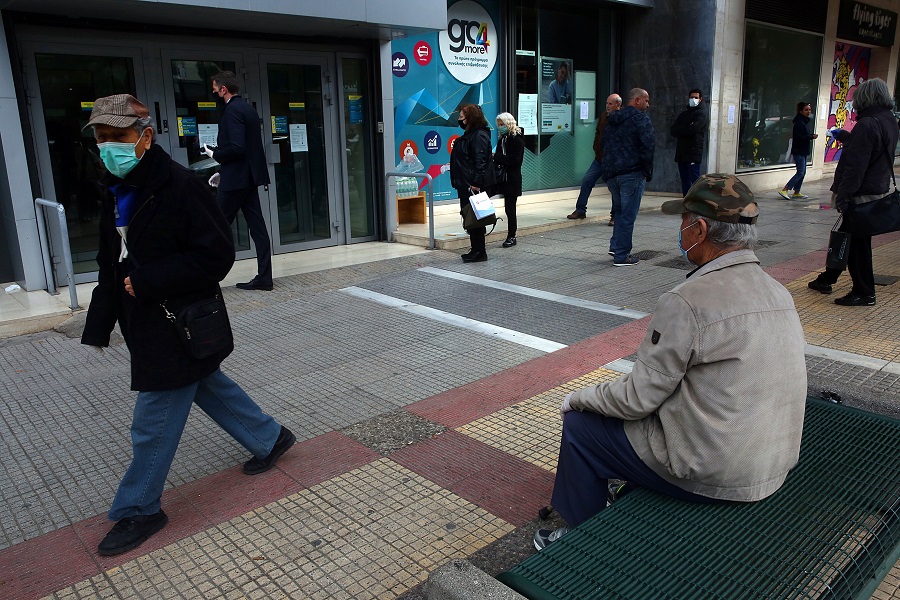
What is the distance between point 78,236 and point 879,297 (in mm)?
8190

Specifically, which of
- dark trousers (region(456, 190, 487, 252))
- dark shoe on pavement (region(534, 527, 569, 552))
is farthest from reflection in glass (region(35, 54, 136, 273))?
dark shoe on pavement (region(534, 527, 569, 552))

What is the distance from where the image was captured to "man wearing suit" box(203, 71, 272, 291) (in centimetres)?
707

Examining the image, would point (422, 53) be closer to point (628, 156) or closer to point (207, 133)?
point (207, 133)

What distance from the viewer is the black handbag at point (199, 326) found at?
9.91ft

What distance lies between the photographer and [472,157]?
8.31m

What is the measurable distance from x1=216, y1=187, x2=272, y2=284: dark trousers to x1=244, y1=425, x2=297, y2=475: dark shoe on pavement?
3883 mm

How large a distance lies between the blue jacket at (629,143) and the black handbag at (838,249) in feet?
7.46

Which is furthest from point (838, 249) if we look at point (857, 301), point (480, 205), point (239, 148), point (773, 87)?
point (773, 87)

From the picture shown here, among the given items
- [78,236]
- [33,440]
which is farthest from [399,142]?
[33,440]

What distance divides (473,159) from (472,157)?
28 millimetres

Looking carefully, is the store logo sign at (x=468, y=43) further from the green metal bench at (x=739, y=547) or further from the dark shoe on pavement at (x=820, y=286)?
the green metal bench at (x=739, y=547)

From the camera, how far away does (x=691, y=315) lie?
2340mm

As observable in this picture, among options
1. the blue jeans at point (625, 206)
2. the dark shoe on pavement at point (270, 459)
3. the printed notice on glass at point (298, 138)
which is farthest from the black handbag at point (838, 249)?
the printed notice on glass at point (298, 138)

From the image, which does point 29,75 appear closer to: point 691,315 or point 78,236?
point 78,236
